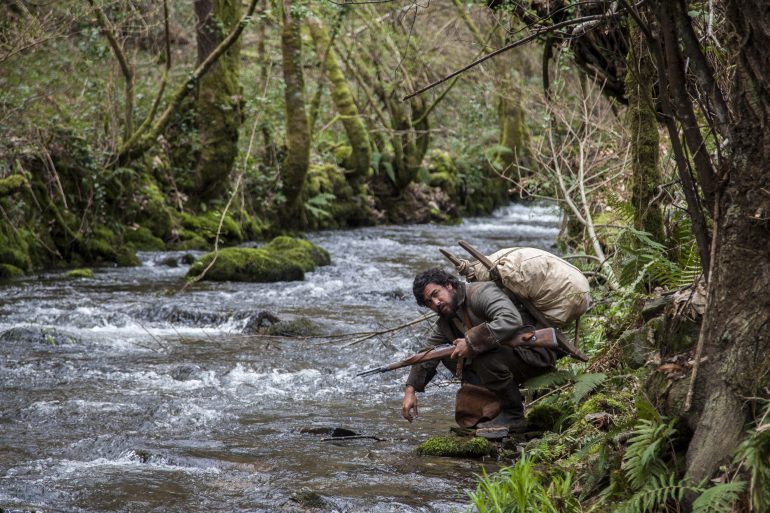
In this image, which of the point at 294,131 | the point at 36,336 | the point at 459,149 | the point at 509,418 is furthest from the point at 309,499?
the point at 459,149

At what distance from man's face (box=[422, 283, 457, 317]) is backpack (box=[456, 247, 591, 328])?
0.34m

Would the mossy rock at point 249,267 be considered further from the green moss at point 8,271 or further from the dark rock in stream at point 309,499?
the dark rock in stream at point 309,499

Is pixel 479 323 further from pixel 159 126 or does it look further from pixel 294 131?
pixel 294 131

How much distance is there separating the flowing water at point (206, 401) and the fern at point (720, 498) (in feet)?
4.98

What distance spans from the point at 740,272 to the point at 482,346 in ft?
7.50

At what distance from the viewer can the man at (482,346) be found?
5930mm

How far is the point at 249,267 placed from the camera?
1459 cm

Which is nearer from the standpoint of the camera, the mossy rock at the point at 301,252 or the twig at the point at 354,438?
the twig at the point at 354,438

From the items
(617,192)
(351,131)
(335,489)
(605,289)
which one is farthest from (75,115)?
(335,489)

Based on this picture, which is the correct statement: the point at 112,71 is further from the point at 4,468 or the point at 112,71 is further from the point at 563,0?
the point at 4,468

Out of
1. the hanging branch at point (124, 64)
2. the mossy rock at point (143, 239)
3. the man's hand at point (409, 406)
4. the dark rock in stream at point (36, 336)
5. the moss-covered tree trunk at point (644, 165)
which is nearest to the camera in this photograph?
the man's hand at point (409, 406)

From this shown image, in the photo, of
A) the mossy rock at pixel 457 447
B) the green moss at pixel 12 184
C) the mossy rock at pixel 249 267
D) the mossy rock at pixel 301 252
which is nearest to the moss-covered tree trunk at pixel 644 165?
the mossy rock at pixel 457 447

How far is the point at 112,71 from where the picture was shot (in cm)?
1645

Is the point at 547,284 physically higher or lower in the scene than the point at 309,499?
higher
